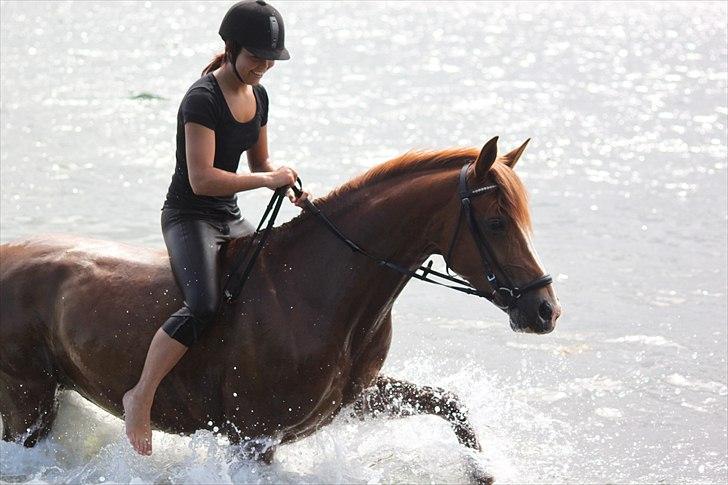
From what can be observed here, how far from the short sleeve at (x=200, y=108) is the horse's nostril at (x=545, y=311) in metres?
1.82

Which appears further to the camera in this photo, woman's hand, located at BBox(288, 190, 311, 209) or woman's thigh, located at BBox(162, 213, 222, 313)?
woman's hand, located at BBox(288, 190, 311, 209)

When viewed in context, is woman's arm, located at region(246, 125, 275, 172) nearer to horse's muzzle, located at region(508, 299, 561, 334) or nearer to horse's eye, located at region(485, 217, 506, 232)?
horse's eye, located at region(485, 217, 506, 232)

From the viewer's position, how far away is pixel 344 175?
1593 centimetres

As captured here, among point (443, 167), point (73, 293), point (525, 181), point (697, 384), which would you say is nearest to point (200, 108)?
point (443, 167)

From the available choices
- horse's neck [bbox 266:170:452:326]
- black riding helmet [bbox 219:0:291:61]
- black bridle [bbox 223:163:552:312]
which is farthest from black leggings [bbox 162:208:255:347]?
black riding helmet [bbox 219:0:291:61]

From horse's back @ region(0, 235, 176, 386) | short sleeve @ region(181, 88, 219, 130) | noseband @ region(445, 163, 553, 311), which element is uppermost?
short sleeve @ region(181, 88, 219, 130)

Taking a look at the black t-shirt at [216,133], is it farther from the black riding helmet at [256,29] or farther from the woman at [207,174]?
Result: the black riding helmet at [256,29]

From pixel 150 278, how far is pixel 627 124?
16865 millimetres

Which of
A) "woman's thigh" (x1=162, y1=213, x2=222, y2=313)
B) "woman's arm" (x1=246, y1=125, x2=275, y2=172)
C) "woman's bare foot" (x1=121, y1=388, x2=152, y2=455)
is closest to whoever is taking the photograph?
"woman's thigh" (x1=162, y1=213, x2=222, y2=313)

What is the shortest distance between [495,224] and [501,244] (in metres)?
0.10

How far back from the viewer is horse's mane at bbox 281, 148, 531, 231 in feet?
16.6

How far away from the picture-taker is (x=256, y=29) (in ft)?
17.4

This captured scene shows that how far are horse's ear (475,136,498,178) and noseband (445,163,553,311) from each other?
77 mm

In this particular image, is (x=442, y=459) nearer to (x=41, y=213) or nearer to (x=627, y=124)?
(x=41, y=213)
